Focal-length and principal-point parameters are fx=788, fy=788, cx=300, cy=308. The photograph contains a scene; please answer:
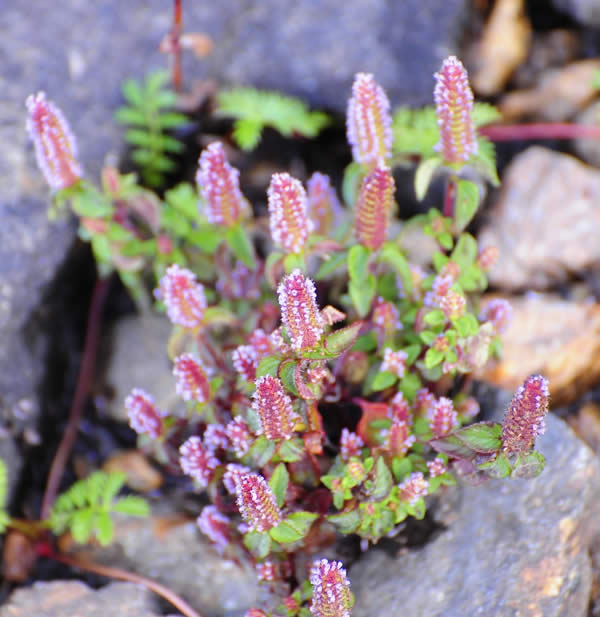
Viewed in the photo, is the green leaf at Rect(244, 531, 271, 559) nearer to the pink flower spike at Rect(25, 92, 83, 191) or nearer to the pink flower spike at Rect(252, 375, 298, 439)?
the pink flower spike at Rect(252, 375, 298, 439)

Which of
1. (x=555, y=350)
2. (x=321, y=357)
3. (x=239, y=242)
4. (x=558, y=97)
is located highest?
(x=558, y=97)

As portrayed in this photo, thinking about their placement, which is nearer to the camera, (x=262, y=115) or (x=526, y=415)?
(x=526, y=415)

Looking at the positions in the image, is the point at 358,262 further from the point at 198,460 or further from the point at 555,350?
the point at 555,350

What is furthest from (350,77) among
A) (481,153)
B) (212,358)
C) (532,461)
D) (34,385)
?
(532,461)

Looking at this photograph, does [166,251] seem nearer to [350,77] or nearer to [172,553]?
[172,553]

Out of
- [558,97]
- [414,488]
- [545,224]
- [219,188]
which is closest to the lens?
[414,488]

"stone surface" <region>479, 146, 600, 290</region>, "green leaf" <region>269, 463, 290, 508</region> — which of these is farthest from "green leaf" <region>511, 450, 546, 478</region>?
"stone surface" <region>479, 146, 600, 290</region>

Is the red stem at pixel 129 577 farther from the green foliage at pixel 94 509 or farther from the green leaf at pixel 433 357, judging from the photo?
the green leaf at pixel 433 357

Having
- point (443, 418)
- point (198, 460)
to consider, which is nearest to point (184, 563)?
point (198, 460)
